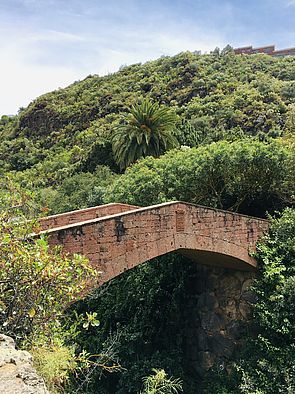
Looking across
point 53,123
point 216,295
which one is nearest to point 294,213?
point 216,295

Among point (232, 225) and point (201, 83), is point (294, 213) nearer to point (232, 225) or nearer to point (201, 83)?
point (232, 225)

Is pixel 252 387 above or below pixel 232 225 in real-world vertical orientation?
below

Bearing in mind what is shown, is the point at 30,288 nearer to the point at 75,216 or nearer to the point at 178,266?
the point at 75,216

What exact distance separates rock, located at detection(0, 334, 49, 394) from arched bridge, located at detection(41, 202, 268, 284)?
233cm

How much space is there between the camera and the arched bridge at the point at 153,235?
608 centimetres

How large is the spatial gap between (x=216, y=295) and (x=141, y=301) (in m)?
2.22

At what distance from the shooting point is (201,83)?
36094 millimetres

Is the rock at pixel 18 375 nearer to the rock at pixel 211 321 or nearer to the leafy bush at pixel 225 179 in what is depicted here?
the rock at pixel 211 321

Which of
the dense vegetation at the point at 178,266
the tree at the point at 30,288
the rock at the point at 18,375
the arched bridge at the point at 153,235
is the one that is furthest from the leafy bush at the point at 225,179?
the rock at the point at 18,375

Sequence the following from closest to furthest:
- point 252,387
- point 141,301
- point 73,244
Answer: point 73,244 → point 252,387 → point 141,301

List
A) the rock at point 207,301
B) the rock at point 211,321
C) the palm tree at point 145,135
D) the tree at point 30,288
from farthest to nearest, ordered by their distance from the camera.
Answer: the palm tree at point 145,135, the rock at point 207,301, the rock at point 211,321, the tree at point 30,288

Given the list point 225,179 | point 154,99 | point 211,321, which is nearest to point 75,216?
point 211,321

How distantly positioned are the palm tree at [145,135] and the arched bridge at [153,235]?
1089 cm

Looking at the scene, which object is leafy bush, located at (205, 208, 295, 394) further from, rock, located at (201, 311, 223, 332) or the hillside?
the hillside
